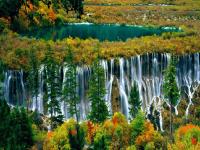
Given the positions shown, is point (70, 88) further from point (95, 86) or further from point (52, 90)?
point (95, 86)

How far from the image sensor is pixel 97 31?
479ft

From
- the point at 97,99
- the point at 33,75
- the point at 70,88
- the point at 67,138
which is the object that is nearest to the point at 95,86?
the point at 97,99

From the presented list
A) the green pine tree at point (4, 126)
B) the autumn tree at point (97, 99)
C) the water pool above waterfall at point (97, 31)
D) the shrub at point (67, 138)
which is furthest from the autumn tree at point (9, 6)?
the water pool above waterfall at point (97, 31)

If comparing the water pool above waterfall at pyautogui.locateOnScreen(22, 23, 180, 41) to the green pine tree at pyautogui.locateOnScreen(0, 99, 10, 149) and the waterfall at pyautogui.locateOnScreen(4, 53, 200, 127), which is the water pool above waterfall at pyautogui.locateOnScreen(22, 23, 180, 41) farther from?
→ the green pine tree at pyautogui.locateOnScreen(0, 99, 10, 149)

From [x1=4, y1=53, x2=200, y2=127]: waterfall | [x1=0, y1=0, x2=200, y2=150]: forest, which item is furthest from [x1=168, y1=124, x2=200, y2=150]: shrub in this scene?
[x1=4, y1=53, x2=200, y2=127]: waterfall

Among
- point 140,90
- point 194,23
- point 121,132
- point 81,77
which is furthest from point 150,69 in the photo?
point 194,23

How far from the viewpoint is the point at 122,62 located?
348 feet

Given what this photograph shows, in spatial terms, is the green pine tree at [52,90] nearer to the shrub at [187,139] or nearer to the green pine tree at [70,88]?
the green pine tree at [70,88]

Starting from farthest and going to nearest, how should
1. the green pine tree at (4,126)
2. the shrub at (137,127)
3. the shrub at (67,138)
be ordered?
the shrub at (137,127) < the shrub at (67,138) < the green pine tree at (4,126)

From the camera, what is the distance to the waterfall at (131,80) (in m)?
93.3

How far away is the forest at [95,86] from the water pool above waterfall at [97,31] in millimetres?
264

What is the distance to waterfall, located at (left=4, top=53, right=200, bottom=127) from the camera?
306 feet

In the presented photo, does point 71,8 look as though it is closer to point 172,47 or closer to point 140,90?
point 140,90

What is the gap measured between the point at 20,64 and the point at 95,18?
75.6 metres
